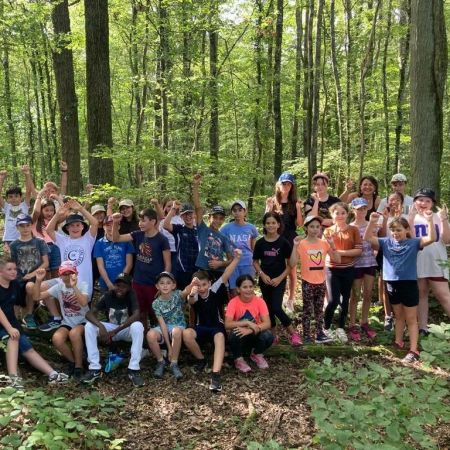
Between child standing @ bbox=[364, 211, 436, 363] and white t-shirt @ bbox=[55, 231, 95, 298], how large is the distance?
3.87m

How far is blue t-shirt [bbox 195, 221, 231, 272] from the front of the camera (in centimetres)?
585

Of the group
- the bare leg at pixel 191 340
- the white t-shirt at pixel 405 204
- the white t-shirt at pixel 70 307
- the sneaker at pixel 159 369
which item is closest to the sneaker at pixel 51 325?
the white t-shirt at pixel 70 307

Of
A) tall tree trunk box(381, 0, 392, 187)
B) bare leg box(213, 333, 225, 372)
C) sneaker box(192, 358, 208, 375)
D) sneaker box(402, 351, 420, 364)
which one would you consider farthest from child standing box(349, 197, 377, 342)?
tall tree trunk box(381, 0, 392, 187)

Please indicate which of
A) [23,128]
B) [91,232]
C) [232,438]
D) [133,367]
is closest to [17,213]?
[91,232]

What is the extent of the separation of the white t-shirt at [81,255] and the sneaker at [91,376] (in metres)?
1.07

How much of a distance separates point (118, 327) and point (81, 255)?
1.18 metres

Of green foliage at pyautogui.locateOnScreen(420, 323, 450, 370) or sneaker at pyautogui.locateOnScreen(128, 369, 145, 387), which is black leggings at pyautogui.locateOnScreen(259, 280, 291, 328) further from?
green foliage at pyautogui.locateOnScreen(420, 323, 450, 370)

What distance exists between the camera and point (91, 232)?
6145 millimetres

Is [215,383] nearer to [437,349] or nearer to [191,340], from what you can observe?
[191,340]

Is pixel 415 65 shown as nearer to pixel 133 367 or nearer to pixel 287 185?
pixel 287 185

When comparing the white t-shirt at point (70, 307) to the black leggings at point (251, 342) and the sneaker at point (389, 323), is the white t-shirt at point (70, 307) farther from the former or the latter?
the sneaker at point (389, 323)

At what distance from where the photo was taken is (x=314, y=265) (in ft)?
19.6

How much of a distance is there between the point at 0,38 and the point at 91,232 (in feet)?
15.1

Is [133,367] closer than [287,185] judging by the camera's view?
Yes
